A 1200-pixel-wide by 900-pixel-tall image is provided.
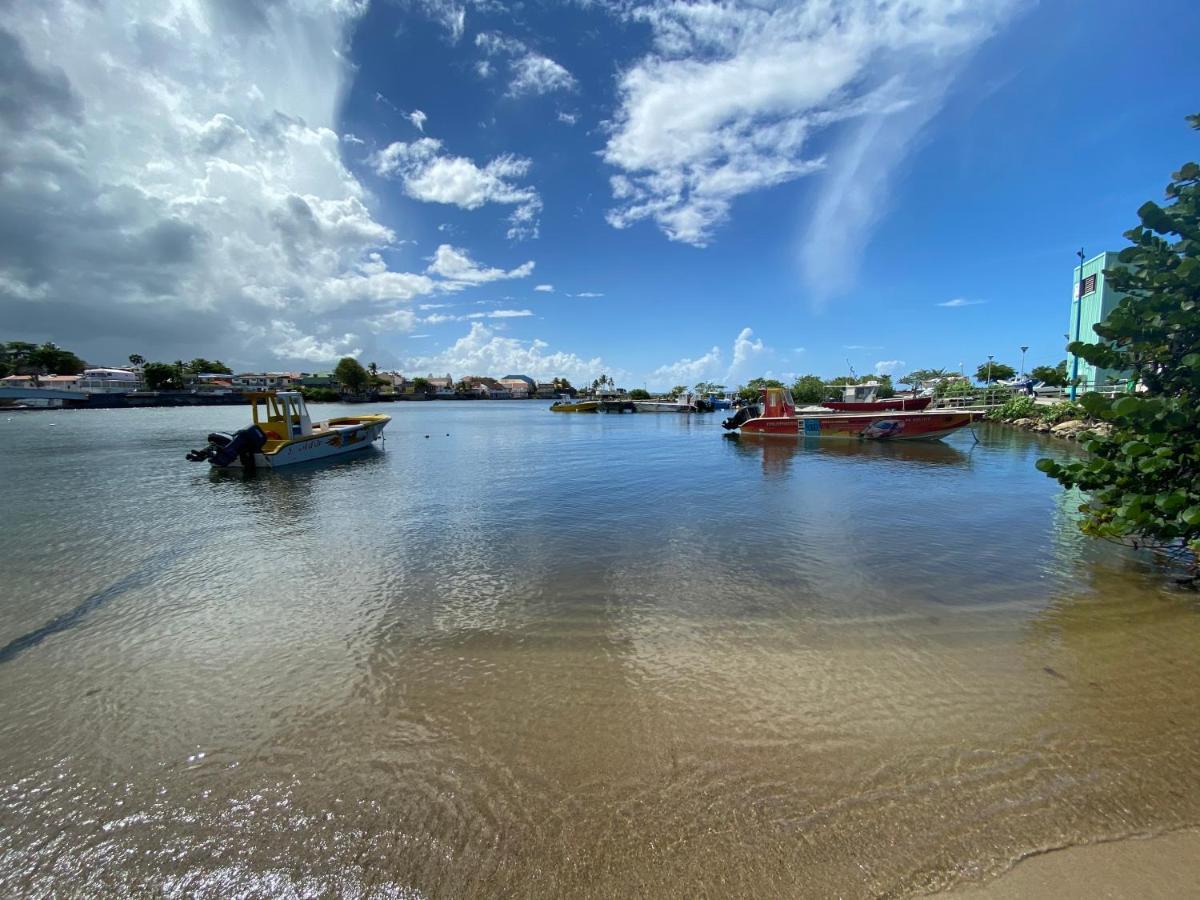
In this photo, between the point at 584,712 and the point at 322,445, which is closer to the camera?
the point at 584,712

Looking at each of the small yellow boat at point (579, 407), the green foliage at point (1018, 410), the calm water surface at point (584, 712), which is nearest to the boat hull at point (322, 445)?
the calm water surface at point (584, 712)

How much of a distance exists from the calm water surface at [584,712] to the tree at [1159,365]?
137cm

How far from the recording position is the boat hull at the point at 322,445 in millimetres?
22580

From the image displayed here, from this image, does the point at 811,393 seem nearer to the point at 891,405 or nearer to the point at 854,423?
the point at 891,405

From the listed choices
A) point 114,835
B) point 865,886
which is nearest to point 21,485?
point 114,835

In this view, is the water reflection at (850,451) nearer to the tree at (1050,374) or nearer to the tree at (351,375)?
the tree at (1050,374)

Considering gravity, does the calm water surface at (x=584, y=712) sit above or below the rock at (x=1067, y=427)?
below

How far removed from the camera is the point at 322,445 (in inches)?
992

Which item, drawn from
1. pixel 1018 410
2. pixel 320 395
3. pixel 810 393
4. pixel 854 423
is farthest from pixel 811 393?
pixel 320 395

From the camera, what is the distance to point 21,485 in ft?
59.1

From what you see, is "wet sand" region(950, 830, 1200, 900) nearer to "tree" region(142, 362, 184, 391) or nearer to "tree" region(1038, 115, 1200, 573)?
"tree" region(1038, 115, 1200, 573)

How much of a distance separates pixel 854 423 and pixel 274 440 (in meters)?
33.7

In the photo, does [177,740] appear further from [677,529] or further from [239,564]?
[677,529]

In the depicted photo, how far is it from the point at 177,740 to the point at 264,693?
727 mm
